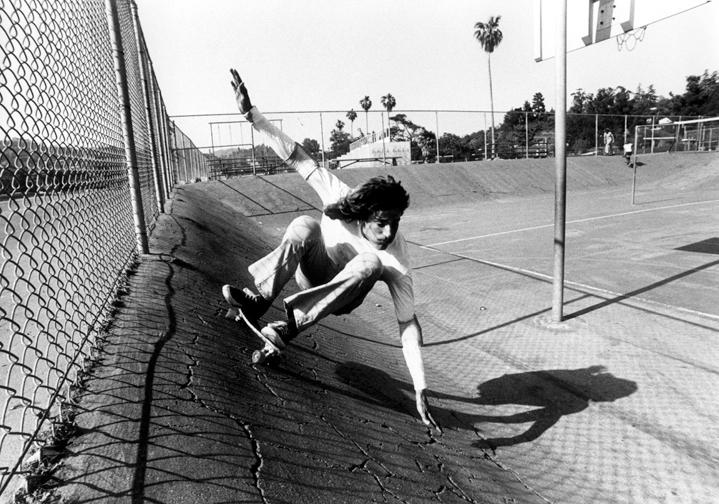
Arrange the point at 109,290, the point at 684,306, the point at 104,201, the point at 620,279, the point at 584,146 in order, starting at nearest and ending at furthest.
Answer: the point at 109,290, the point at 104,201, the point at 684,306, the point at 620,279, the point at 584,146

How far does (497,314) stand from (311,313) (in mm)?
3242

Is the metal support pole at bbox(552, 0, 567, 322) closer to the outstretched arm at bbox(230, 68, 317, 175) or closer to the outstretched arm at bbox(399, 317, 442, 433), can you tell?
the outstretched arm at bbox(399, 317, 442, 433)

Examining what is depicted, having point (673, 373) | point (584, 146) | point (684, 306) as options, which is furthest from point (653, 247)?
point (584, 146)

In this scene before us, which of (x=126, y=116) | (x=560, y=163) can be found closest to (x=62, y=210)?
(x=126, y=116)

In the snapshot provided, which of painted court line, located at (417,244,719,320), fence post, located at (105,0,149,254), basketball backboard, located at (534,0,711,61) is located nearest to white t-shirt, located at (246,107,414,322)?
fence post, located at (105,0,149,254)

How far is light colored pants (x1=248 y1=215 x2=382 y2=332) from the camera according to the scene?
2.50 metres

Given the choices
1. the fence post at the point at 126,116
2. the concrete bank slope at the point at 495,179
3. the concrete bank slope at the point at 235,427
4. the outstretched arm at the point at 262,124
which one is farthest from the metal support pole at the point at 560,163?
the concrete bank slope at the point at 495,179

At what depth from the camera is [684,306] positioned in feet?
16.3

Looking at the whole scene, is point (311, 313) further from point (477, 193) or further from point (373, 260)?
point (477, 193)

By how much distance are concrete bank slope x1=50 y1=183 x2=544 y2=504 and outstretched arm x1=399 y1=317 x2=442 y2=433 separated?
0.22 m

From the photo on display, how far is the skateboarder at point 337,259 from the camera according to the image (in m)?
2.53

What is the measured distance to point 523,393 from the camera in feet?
11.5

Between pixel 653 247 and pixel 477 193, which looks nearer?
pixel 653 247

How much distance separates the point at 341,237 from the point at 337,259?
0.14m
